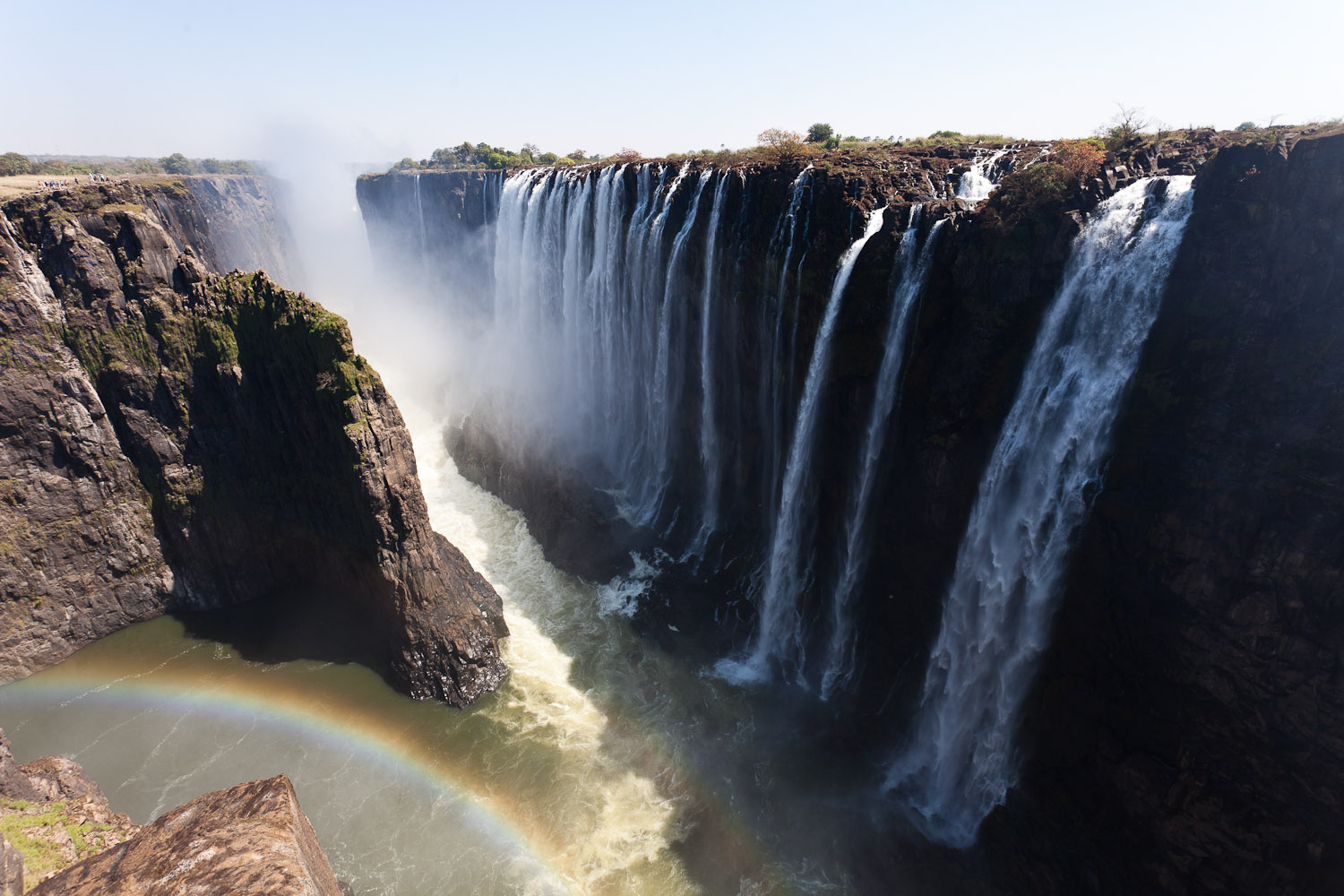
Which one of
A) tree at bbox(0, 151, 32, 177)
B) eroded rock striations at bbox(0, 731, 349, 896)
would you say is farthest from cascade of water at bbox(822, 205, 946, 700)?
tree at bbox(0, 151, 32, 177)

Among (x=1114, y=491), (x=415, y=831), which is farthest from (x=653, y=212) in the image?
(x=415, y=831)

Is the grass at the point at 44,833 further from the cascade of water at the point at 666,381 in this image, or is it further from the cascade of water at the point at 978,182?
the cascade of water at the point at 978,182

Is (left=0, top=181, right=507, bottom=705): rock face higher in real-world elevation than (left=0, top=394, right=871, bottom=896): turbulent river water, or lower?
higher

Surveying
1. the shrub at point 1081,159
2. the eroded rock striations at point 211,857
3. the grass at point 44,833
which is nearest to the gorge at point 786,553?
the shrub at point 1081,159

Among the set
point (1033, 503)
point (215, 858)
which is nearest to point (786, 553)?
point (1033, 503)

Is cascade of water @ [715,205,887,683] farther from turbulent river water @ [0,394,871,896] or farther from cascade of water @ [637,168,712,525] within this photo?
cascade of water @ [637,168,712,525]
